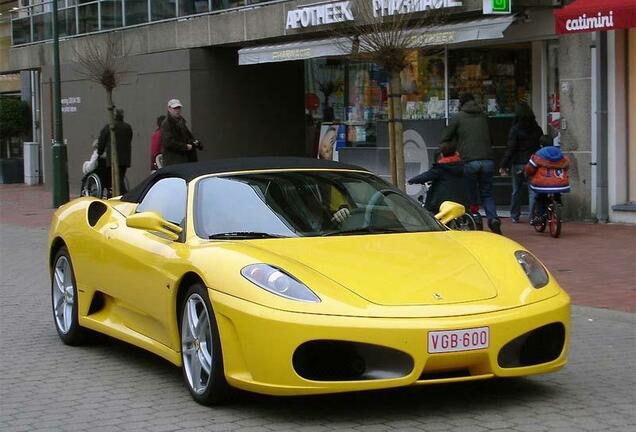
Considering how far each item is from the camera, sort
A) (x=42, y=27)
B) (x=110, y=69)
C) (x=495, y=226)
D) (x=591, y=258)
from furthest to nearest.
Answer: (x=42, y=27)
(x=110, y=69)
(x=495, y=226)
(x=591, y=258)

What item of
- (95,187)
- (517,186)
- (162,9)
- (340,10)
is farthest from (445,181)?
(162,9)

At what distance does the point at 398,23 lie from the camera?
13.4 m

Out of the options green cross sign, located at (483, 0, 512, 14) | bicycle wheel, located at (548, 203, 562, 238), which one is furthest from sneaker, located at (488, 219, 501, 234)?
green cross sign, located at (483, 0, 512, 14)

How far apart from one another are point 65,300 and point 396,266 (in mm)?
3218

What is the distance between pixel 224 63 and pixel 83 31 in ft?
18.6

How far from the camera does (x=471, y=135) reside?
14250mm

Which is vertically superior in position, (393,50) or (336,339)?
(393,50)

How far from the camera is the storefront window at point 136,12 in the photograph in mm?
25234

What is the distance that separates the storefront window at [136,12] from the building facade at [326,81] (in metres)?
0.05

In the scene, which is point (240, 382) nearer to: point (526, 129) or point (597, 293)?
point (597, 293)

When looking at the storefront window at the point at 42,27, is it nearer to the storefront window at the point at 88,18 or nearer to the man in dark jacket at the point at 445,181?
the storefront window at the point at 88,18

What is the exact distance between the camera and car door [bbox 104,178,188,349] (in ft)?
21.5

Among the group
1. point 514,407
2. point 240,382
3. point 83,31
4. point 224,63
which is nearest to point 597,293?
point 514,407

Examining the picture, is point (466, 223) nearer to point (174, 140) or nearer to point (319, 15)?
point (174, 140)
